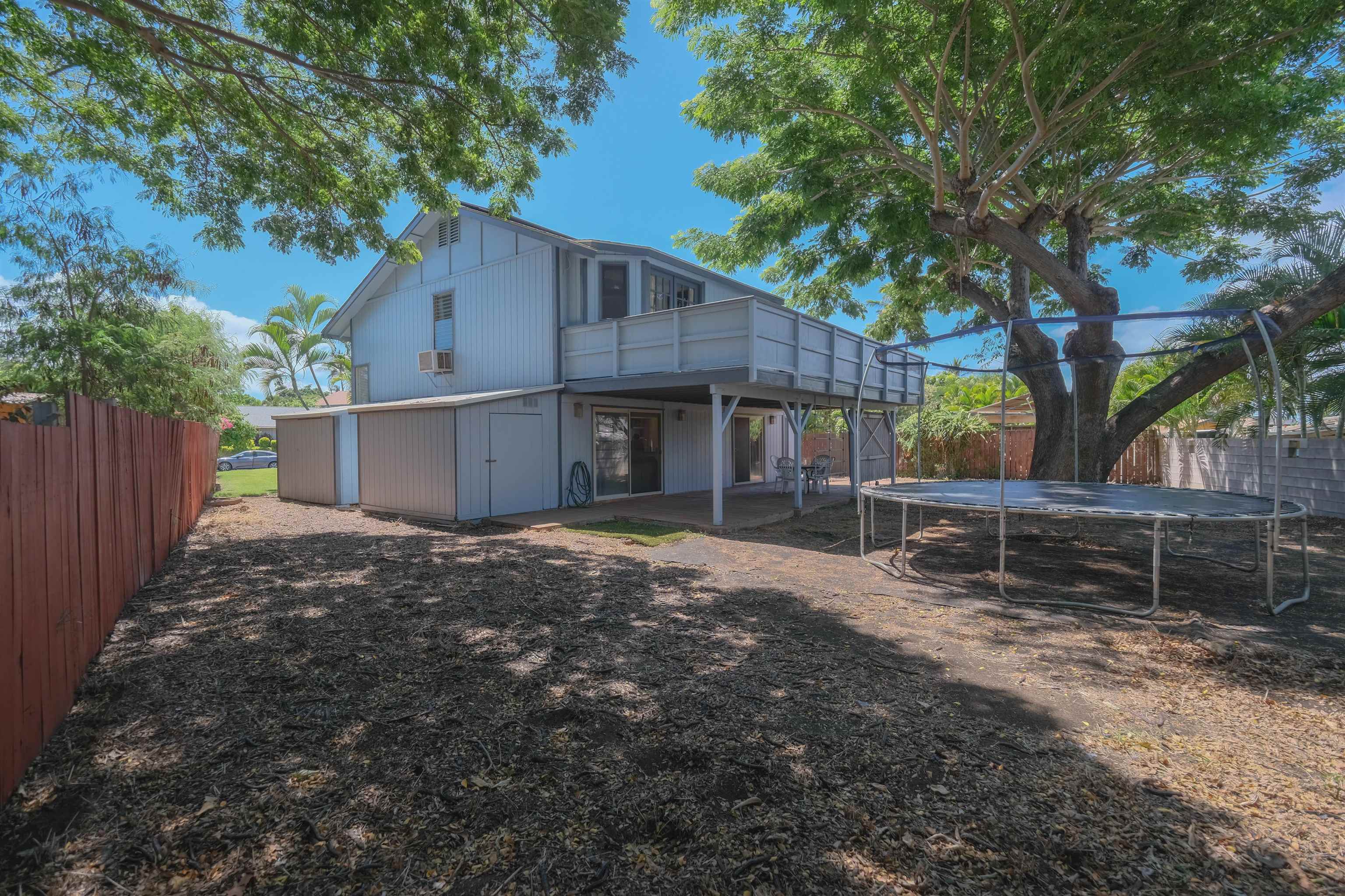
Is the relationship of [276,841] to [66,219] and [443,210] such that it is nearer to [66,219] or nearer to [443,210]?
[443,210]

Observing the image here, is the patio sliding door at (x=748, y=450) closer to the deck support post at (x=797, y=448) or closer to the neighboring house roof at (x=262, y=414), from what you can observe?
the deck support post at (x=797, y=448)

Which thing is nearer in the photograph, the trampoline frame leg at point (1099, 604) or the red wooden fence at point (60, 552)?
the red wooden fence at point (60, 552)

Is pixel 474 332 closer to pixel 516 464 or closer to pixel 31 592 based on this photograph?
pixel 516 464

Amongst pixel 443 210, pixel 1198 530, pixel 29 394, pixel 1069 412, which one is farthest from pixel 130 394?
pixel 1198 530

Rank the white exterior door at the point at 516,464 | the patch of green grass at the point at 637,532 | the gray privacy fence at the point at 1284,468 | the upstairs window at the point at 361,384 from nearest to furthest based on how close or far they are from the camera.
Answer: the patch of green grass at the point at 637,532 < the gray privacy fence at the point at 1284,468 < the white exterior door at the point at 516,464 < the upstairs window at the point at 361,384

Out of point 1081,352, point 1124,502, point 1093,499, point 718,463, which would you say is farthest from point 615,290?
point 1124,502

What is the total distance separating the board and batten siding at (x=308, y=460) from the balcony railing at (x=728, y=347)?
20.2 feet

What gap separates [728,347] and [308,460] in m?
10.9

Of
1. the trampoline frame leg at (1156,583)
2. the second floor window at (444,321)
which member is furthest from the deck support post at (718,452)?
the second floor window at (444,321)

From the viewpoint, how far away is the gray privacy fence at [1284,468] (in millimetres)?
9852

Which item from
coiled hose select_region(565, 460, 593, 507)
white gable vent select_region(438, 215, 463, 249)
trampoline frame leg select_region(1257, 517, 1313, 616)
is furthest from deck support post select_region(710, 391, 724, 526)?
white gable vent select_region(438, 215, 463, 249)

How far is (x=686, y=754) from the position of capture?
2689 mm

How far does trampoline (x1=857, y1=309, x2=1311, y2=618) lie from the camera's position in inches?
183

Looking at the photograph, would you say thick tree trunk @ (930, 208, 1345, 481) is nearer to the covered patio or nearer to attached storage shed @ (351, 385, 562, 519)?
the covered patio
